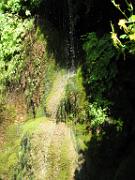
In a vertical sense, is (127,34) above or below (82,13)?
below

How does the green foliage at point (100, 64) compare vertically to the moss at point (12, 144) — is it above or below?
above

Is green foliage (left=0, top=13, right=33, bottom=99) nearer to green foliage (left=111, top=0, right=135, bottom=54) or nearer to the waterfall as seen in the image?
the waterfall

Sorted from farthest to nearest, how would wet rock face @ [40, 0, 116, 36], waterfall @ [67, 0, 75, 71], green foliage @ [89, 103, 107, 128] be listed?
1. waterfall @ [67, 0, 75, 71]
2. wet rock face @ [40, 0, 116, 36]
3. green foliage @ [89, 103, 107, 128]

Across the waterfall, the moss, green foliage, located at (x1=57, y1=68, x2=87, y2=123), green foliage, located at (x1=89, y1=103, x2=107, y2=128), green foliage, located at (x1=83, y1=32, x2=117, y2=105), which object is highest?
the waterfall

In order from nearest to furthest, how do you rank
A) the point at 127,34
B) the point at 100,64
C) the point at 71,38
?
the point at 127,34
the point at 100,64
the point at 71,38

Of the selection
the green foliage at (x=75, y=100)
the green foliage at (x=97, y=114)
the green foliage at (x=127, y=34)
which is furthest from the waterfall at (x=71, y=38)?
the green foliage at (x=127, y=34)

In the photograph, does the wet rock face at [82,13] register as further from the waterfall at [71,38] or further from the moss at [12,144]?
the moss at [12,144]

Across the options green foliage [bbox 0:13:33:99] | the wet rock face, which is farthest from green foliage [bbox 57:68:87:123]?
green foliage [bbox 0:13:33:99]

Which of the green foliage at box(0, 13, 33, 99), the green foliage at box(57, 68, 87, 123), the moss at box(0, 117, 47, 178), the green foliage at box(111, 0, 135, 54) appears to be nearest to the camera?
the green foliage at box(111, 0, 135, 54)

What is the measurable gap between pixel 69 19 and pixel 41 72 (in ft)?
3.79

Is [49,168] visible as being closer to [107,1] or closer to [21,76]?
[21,76]

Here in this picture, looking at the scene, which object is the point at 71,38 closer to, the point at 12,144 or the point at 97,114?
the point at 97,114

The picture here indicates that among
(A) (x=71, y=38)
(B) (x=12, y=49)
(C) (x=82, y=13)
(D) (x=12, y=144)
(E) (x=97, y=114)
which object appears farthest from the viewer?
(B) (x=12, y=49)

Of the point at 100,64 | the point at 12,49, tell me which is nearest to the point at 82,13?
the point at 100,64
